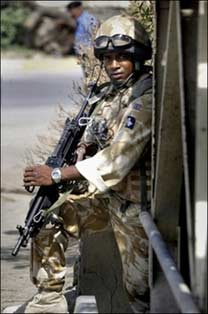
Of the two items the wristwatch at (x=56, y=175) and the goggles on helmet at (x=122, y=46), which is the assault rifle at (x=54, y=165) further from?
the goggles on helmet at (x=122, y=46)

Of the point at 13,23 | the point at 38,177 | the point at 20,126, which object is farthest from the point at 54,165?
the point at 13,23

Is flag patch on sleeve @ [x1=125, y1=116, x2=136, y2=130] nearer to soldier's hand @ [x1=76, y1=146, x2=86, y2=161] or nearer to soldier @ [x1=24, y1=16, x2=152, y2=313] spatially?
soldier @ [x1=24, y1=16, x2=152, y2=313]

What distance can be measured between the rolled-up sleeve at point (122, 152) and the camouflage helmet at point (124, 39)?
33 centimetres

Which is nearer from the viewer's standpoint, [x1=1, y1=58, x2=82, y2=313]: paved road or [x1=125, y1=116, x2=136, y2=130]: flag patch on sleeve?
[x1=125, y1=116, x2=136, y2=130]: flag patch on sleeve

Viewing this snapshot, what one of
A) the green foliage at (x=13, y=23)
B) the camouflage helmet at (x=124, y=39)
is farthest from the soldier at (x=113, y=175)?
the green foliage at (x=13, y=23)

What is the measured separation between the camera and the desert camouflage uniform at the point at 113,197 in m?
4.74

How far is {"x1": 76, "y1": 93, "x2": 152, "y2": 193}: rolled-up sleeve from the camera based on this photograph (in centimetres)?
471

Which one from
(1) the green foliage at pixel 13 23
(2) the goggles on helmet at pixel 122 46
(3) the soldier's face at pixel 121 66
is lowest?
(3) the soldier's face at pixel 121 66

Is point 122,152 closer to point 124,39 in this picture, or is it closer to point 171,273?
point 124,39

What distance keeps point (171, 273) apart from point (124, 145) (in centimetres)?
101

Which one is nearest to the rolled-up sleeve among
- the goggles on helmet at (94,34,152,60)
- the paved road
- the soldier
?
the soldier

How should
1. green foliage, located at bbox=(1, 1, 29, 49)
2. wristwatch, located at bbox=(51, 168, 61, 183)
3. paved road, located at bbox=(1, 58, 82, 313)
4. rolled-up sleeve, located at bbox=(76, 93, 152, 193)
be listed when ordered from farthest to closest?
green foliage, located at bbox=(1, 1, 29, 49), paved road, located at bbox=(1, 58, 82, 313), wristwatch, located at bbox=(51, 168, 61, 183), rolled-up sleeve, located at bbox=(76, 93, 152, 193)

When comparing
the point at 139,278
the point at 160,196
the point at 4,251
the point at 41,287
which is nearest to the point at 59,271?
the point at 41,287

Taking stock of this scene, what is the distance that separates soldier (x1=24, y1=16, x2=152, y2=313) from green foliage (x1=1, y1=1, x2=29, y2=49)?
28.4 meters
